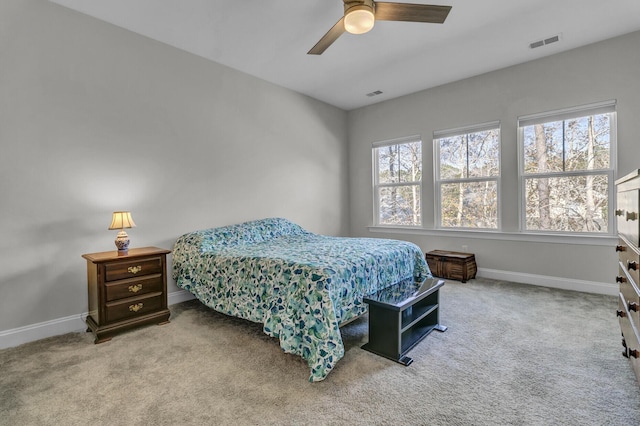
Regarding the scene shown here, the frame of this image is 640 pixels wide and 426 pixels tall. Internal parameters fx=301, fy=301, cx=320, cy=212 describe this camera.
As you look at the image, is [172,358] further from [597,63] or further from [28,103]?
[597,63]

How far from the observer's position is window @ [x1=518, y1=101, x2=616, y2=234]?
3510 millimetres

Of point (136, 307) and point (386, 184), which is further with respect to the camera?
point (386, 184)

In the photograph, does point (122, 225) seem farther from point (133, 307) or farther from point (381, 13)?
point (381, 13)

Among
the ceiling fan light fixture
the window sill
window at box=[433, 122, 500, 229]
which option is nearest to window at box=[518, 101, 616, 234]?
the window sill

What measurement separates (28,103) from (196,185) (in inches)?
62.9

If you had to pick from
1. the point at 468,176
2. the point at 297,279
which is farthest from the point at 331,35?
the point at 468,176

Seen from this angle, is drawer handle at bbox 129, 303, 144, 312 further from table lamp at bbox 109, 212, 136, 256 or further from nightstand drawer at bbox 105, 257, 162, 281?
table lamp at bbox 109, 212, 136, 256

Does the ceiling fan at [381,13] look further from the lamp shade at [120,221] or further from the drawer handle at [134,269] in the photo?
the drawer handle at [134,269]

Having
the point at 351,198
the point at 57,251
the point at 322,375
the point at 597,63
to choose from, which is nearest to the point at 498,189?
the point at 597,63

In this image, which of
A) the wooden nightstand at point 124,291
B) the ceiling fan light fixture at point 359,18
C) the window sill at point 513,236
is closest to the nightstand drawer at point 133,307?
the wooden nightstand at point 124,291

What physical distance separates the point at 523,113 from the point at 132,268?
487 cm

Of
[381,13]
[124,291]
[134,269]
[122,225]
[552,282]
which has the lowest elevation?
[552,282]

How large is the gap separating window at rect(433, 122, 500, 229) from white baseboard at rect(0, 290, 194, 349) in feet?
15.4

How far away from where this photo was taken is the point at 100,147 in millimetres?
2949
